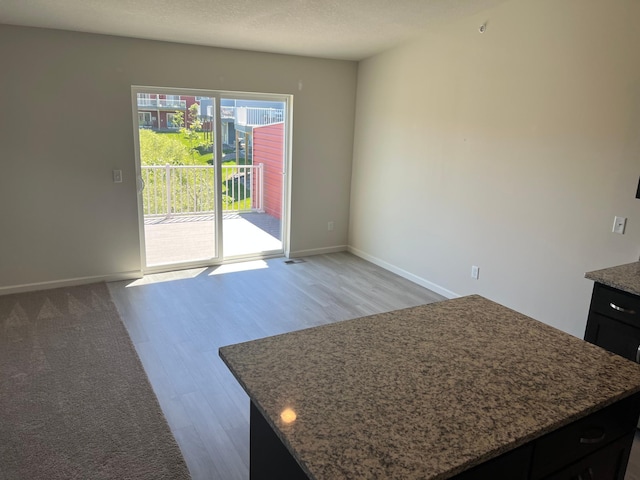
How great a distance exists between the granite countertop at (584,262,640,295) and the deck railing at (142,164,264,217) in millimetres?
4054

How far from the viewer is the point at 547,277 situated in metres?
3.71

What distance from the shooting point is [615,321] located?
97.0 inches

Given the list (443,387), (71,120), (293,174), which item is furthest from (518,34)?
(71,120)

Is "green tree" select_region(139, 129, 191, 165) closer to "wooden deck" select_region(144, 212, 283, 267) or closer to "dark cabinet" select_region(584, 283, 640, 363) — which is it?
"wooden deck" select_region(144, 212, 283, 267)

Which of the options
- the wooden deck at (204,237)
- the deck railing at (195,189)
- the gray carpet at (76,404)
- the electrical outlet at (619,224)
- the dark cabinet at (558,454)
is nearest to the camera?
the dark cabinet at (558,454)

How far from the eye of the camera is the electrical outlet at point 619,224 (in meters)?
3.15

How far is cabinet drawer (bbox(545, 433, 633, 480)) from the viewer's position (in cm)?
138

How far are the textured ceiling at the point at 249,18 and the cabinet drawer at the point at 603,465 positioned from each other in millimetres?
3319

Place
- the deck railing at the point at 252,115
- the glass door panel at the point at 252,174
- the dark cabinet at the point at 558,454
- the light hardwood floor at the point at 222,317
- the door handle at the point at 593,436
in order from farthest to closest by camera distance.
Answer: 1. the glass door panel at the point at 252,174
2. the deck railing at the point at 252,115
3. the light hardwood floor at the point at 222,317
4. the door handle at the point at 593,436
5. the dark cabinet at the point at 558,454

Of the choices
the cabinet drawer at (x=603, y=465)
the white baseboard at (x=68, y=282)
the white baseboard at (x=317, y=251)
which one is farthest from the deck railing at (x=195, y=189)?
the cabinet drawer at (x=603, y=465)

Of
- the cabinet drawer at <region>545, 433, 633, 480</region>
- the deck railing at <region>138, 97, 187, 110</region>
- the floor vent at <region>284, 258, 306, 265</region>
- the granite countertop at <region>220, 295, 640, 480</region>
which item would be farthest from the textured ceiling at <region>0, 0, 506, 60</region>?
the cabinet drawer at <region>545, 433, 633, 480</region>

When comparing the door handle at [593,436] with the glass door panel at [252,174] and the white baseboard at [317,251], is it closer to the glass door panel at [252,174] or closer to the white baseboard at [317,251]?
the glass door panel at [252,174]

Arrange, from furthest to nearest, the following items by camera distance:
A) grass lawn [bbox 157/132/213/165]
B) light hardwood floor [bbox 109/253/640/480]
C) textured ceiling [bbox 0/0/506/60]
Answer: grass lawn [bbox 157/132/213/165], textured ceiling [bbox 0/0/506/60], light hardwood floor [bbox 109/253/640/480]

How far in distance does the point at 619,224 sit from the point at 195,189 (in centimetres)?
473
